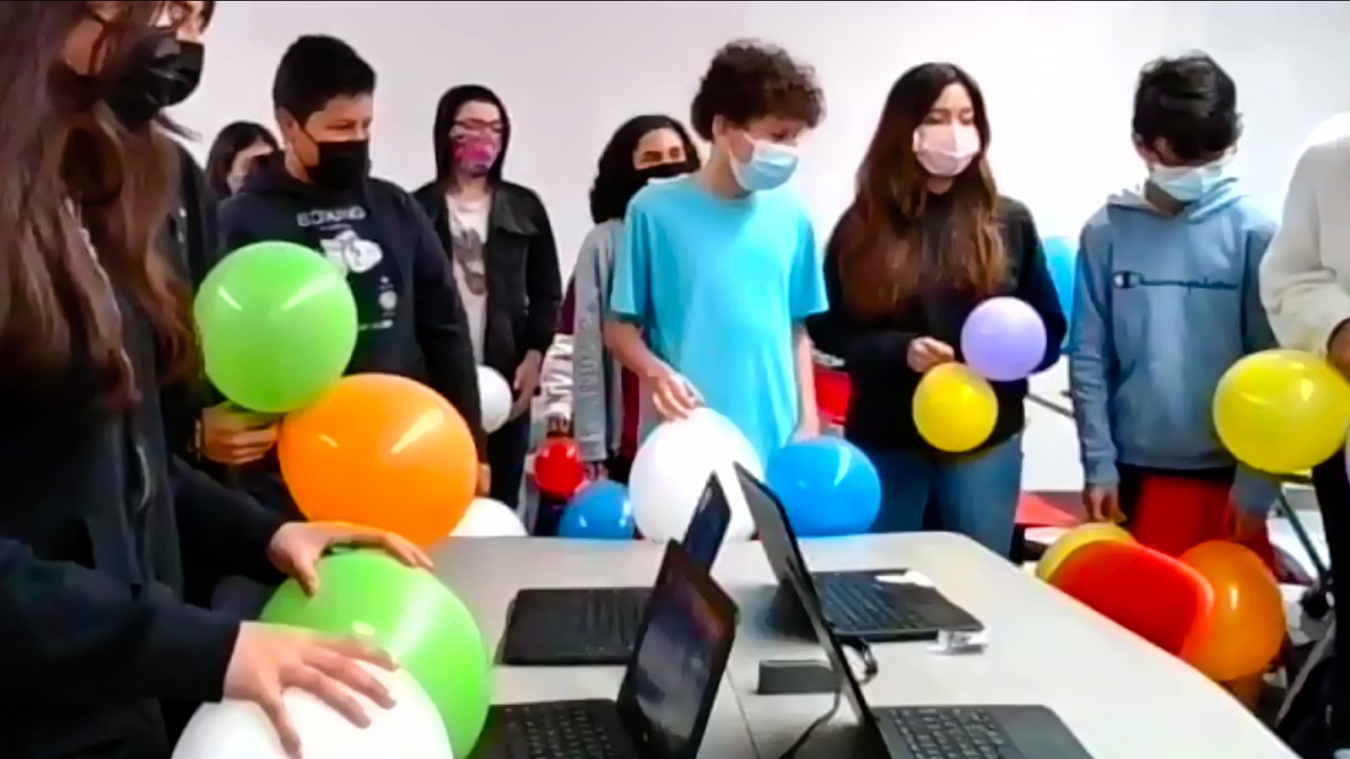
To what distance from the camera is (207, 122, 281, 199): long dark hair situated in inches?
158

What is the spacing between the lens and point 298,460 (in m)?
1.87

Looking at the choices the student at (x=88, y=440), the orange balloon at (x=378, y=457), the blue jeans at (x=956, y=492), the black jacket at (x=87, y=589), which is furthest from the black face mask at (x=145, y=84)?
the blue jeans at (x=956, y=492)

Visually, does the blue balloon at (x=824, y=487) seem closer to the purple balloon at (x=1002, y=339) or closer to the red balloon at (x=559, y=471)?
the purple balloon at (x=1002, y=339)

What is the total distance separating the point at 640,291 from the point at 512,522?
1.72 ft

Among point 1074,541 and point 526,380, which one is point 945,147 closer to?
point 1074,541

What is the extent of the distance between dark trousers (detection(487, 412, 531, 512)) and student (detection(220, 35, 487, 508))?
1043 mm

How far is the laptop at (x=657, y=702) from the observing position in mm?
→ 1181

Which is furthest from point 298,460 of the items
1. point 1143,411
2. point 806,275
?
point 1143,411

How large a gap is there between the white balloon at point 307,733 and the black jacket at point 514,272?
9.09 ft

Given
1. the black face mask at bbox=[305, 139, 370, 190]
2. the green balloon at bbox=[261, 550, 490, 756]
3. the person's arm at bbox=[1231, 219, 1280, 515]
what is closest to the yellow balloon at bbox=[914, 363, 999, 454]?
the person's arm at bbox=[1231, 219, 1280, 515]

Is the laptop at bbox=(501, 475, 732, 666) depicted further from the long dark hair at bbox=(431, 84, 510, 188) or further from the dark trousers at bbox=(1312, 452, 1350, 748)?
the long dark hair at bbox=(431, 84, 510, 188)

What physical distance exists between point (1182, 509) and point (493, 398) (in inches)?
65.5

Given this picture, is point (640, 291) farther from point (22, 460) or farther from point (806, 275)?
point (22, 460)

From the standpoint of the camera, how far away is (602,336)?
11.0ft
